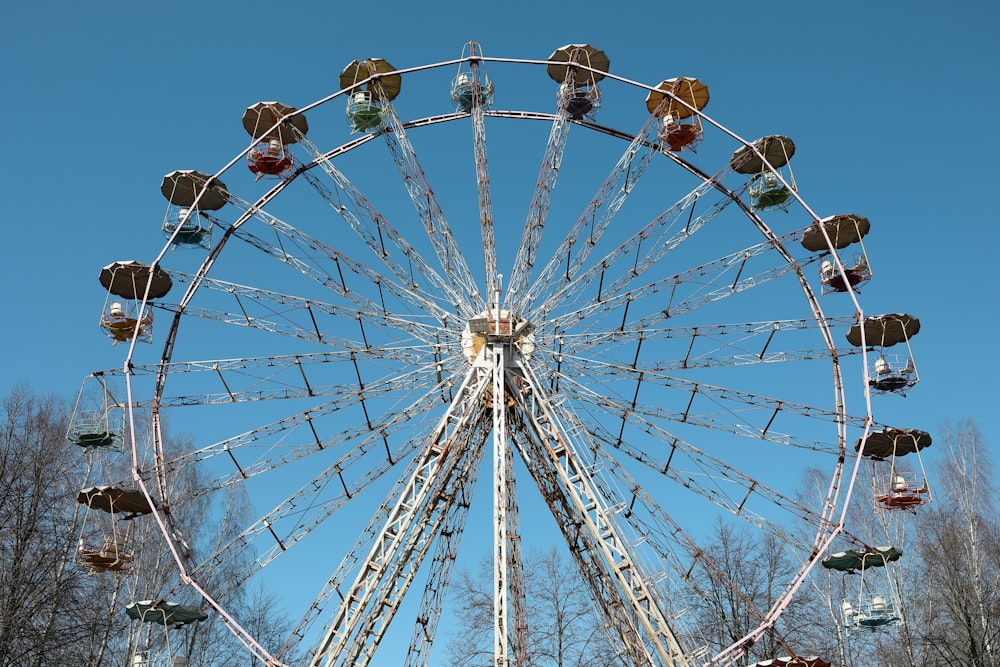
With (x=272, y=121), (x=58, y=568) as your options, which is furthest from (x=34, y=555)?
(x=272, y=121)

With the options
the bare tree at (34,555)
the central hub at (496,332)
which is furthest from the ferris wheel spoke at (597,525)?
the bare tree at (34,555)

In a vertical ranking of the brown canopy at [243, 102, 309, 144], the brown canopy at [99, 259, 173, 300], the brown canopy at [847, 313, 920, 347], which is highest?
the brown canopy at [243, 102, 309, 144]

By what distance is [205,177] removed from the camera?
77.7ft

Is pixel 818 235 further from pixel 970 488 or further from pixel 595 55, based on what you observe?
pixel 970 488

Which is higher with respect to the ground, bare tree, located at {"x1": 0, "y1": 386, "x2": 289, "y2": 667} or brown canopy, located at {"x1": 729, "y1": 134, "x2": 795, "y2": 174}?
brown canopy, located at {"x1": 729, "y1": 134, "x2": 795, "y2": 174}

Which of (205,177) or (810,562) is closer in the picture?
(810,562)

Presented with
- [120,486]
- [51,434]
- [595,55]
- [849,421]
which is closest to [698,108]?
[595,55]

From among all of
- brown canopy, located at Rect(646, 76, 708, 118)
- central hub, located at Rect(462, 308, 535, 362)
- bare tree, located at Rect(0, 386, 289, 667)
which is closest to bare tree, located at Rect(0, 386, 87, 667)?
bare tree, located at Rect(0, 386, 289, 667)

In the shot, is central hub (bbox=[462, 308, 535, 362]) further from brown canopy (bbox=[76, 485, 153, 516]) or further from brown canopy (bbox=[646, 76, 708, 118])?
brown canopy (bbox=[76, 485, 153, 516])

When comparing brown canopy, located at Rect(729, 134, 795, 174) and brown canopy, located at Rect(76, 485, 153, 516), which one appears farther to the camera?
brown canopy, located at Rect(729, 134, 795, 174)

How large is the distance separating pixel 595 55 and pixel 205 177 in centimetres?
1014

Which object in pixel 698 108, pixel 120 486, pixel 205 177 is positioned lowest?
pixel 120 486

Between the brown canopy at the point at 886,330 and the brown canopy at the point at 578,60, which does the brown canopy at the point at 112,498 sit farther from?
the brown canopy at the point at 886,330

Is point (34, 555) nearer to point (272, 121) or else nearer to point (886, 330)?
point (272, 121)
